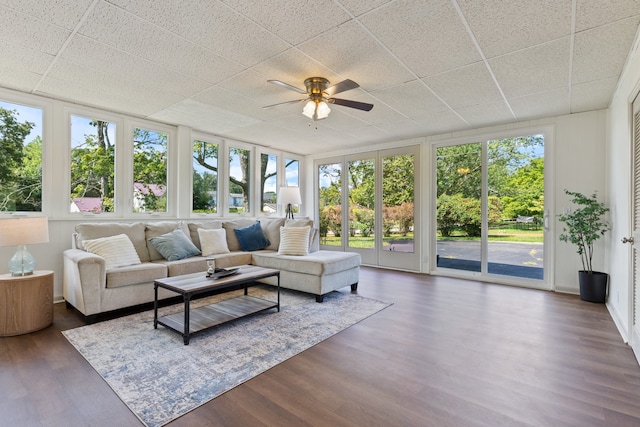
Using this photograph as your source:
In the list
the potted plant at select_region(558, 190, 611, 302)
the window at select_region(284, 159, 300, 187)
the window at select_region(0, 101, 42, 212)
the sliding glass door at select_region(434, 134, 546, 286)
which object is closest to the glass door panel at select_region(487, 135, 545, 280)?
the sliding glass door at select_region(434, 134, 546, 286)

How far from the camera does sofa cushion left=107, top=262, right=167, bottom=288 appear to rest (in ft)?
10.5

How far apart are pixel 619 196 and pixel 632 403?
7.69ft

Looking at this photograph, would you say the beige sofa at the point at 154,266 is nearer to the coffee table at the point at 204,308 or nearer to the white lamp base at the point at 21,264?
the white lamp base at the point at 21,264

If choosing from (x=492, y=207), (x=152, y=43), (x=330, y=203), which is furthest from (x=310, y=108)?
(x=330, y=203)

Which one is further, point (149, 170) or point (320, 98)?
point (149, 170)

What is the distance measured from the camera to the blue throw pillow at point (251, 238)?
4926mm

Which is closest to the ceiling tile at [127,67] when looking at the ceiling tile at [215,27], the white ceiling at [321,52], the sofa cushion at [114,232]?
the white ceiling at [321,52]

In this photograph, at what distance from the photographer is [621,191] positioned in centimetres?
316

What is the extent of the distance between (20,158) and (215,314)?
3.02 meters

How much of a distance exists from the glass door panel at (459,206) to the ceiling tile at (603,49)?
2.19 m

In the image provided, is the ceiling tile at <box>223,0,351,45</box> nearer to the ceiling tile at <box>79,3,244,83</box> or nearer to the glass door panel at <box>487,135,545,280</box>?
the ceiling tile at <box>79,3,244,83</box>

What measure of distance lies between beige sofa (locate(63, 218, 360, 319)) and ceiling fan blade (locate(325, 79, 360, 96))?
1996 mm

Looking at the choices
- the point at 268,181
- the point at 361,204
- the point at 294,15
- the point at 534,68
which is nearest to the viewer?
the point at 294,15

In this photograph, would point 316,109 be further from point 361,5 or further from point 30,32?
point 30,32
